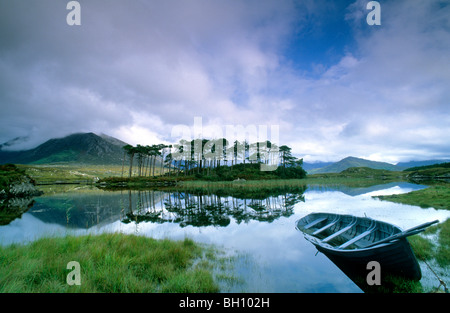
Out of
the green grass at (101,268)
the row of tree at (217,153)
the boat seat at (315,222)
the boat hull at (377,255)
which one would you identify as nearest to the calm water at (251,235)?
the boat hull at (377,255)

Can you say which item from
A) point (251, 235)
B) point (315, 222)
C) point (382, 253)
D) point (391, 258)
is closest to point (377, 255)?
point (382, 253)

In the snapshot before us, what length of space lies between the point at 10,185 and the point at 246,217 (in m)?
35.1

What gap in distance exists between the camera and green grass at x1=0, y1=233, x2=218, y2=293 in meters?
4.54

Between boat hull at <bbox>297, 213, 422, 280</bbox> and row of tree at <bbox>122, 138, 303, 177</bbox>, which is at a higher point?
row of tree at <bbox>122, 138, 303, 177</bbox>

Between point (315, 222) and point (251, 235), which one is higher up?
point (315, 222)

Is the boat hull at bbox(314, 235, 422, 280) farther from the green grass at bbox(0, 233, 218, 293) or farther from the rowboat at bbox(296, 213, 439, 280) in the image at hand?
the green grass at bbox(0, 233, 218, 293)

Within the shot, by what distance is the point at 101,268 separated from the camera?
542 cm

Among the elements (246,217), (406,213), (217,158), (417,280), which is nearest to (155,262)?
(417,280)

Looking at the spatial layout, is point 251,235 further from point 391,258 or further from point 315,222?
point 391,258

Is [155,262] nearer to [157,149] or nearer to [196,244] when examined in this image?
[196,244]

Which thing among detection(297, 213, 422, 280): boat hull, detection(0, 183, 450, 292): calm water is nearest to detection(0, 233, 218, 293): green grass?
detection(0, 183, 450, 292): calm water

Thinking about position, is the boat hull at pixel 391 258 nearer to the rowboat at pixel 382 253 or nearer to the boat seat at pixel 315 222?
the rowboat at pixel 382 253

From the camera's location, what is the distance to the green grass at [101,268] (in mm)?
4539
